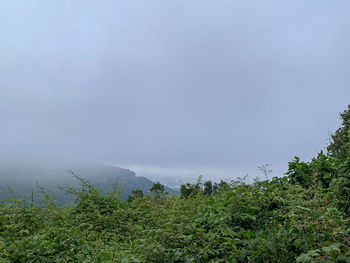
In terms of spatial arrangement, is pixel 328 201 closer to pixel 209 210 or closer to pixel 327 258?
pixel 327 258

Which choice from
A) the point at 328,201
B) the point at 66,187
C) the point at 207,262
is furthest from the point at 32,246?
the point at 66,187

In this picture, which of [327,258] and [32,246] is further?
[32,246]

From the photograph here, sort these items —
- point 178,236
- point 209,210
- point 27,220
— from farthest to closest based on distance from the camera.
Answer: point 27,220 < point 209,210 < point 178,236

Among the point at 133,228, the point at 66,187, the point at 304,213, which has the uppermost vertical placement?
the point at 304,213

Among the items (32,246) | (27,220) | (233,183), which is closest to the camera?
(32,246)

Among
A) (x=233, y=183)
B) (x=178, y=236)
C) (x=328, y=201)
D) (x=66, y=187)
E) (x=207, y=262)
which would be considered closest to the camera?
(x=207, y=262)

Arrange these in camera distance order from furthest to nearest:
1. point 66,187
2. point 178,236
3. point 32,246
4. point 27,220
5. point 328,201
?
point 66,187, point 27,220, point 32,246, point 328,201, point 178,236

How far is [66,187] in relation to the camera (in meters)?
10.5

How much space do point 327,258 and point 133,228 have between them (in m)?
6.54

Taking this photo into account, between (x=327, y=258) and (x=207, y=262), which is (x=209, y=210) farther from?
(x=327, y=258)

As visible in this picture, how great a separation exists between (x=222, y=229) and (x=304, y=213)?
1.32 metres

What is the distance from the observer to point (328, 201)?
4.28 meters

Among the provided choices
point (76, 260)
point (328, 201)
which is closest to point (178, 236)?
point (76, 260)

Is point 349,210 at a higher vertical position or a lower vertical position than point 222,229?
higher
